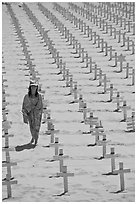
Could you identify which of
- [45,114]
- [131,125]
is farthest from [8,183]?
[131,125]

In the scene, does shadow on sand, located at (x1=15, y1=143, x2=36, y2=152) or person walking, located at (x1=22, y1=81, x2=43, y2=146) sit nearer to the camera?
person walking, located at (x1=22, y1=81, x2=43, y2=146)

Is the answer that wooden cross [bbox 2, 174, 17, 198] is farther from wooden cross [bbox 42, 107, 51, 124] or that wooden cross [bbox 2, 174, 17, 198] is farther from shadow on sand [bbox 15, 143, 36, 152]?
wooden cross [bbox 42, 107, 51, 124]

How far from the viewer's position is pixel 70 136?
12359 mm

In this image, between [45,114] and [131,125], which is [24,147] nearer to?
[45,114]

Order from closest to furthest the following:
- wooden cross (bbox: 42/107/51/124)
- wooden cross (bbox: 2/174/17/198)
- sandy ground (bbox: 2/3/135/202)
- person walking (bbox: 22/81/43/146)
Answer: wooden cross (bbox: 2/174/17/198), sandy ground (bbox: 2/3/135/202), person walking (bbox: 22/81/43/146), wooden cross (bbox: 42/107/51/124)

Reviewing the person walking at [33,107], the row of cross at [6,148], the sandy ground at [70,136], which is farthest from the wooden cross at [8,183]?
the person walking at [33,107]

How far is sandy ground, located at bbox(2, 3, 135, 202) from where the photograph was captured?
919 centimetres

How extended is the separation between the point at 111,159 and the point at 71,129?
3235 mm

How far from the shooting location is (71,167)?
1032 centimetres

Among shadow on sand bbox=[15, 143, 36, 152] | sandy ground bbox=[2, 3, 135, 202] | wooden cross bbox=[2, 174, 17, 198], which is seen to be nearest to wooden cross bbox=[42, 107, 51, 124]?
sandy ground bbox=[2, 3, 135, 202]

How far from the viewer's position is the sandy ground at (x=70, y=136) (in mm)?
9188

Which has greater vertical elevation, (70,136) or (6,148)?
(6,148)

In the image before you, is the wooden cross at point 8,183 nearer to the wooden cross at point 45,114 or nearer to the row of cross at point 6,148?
the row of cross at point 6,148

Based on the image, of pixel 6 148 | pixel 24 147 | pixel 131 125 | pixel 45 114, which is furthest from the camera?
pixel 45 114
